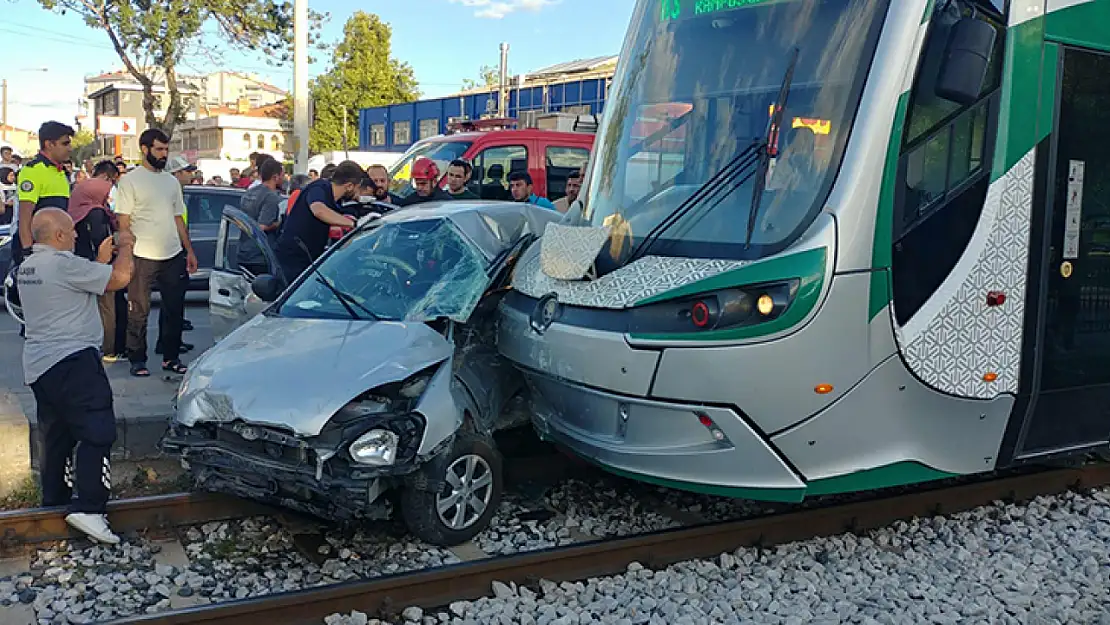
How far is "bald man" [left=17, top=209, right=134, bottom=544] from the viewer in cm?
545

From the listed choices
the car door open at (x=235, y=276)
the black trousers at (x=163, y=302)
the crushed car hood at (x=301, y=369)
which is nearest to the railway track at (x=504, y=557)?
the crushed car hood at (x=301, y=369)

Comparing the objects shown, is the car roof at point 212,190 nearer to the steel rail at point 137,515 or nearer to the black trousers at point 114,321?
the black trousers at point 114,321

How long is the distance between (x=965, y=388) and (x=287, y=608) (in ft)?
11.7

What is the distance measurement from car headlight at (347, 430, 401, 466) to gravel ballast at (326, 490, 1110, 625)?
2.44 feet

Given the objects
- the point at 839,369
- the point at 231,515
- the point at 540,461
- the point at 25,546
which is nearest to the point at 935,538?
the point at 839,369

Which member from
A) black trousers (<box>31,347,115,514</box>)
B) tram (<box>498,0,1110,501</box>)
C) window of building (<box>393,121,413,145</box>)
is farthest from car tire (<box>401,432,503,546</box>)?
window of building (<box>393,121,413,145</box>)

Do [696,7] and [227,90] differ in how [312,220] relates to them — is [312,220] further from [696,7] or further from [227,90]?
[227,90]

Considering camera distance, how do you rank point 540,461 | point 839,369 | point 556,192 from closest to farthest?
point 839,369
point 540,461
point 556,192

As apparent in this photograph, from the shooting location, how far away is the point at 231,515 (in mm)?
5992

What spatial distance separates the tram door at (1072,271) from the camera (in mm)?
5566

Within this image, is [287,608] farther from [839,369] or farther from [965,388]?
[965,388]

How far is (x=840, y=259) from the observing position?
488 centimetres

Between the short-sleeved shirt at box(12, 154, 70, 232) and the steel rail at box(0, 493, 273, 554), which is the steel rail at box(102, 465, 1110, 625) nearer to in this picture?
the steel rail at box(0, 493, 273, 554)

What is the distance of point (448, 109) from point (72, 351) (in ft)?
103
